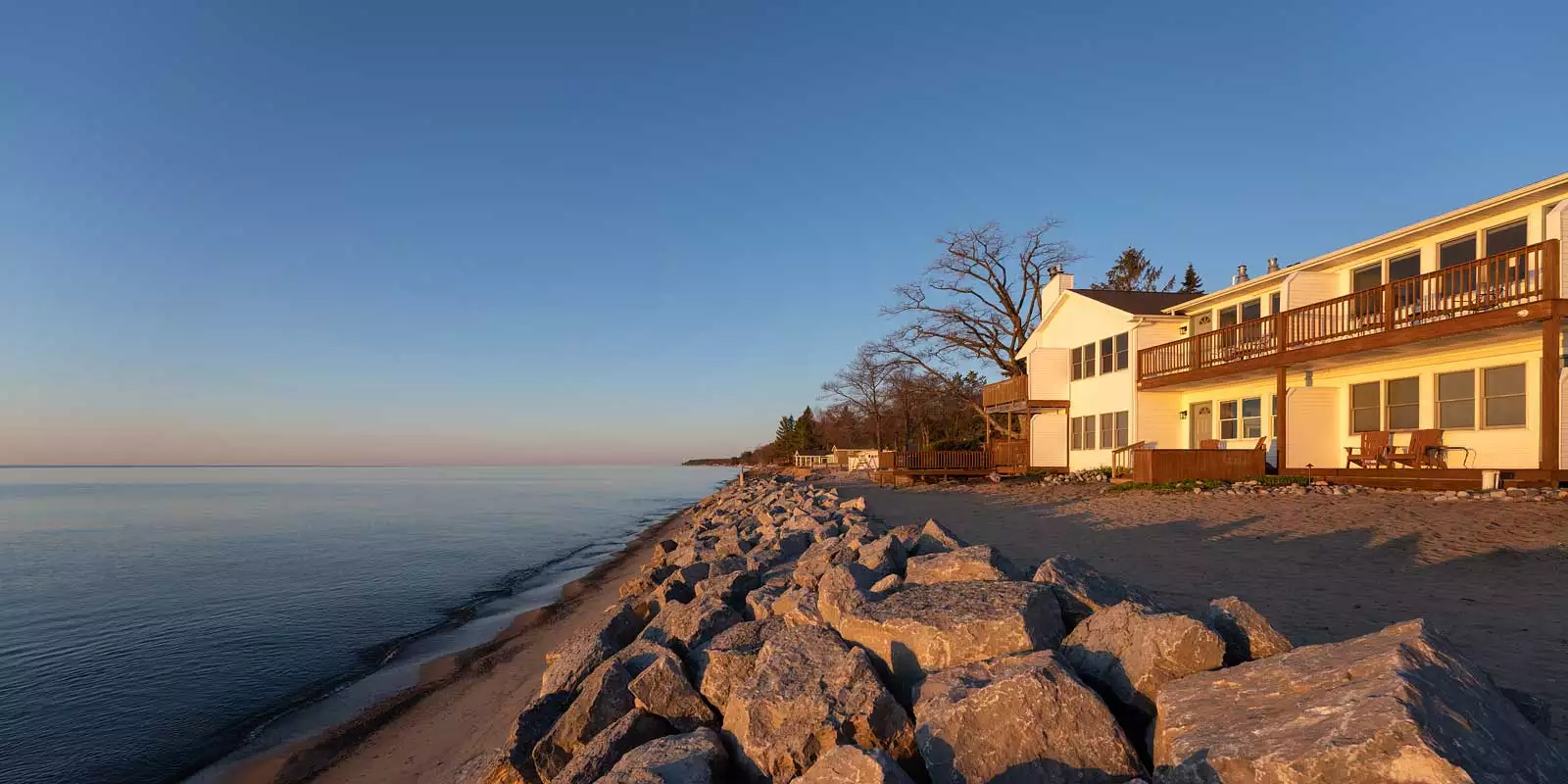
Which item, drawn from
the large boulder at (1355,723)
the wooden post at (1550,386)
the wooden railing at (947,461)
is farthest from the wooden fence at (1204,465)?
the large boulder at (1355,723)

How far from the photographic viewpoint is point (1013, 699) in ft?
9.65

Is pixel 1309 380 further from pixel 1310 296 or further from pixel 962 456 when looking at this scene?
pixel 962 456

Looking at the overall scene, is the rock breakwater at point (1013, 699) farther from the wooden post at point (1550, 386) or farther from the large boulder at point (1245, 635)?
the wooden post at point (1550, 386)

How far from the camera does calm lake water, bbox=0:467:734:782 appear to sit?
696 centimetres

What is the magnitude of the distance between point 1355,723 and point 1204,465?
1724 centimetres

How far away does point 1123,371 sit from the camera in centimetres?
2402

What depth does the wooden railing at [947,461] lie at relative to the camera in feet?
91.7

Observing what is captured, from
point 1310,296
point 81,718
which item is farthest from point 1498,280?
point 81,718

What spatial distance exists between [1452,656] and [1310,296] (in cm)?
1936

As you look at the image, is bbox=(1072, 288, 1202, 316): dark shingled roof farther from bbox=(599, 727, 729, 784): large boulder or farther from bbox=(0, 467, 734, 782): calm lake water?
bbox=(599, 727, 729, 784): large boulder

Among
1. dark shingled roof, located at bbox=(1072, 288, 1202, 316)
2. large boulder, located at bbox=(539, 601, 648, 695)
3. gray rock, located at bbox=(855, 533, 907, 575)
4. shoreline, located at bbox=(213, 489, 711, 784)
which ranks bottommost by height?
shoreline, located at bbox=(213, 489, 711, 784)

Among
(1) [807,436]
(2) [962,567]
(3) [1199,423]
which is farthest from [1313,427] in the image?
(1) [807,436]

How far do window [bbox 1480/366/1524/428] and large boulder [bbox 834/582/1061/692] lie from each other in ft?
53.0

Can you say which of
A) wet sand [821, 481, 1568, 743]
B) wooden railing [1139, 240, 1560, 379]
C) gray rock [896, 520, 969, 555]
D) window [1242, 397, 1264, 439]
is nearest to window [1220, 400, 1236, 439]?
window [1242, 397, 1264, 439]
